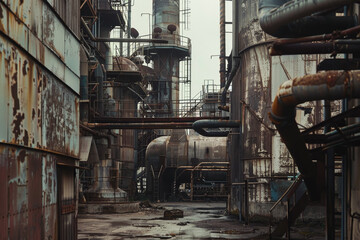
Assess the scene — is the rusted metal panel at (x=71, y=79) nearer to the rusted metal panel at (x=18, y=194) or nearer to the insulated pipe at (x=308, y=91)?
the rusted metal panel at (x=18, y=194)

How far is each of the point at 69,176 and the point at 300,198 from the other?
6057 millimetres

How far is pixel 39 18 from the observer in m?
10.3

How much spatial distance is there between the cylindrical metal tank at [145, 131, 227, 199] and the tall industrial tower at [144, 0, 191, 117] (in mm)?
8804

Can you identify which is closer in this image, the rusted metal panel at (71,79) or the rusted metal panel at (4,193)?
the rusted metal panel at (4,193)

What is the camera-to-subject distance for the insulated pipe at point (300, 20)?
8.32 meters

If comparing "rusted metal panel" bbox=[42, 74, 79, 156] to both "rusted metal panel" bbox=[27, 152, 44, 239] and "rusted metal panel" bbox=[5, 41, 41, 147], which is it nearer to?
"rusted metal panel" bbox=[5, 41, 41, 147]

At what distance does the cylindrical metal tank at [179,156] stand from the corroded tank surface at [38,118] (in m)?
22.5

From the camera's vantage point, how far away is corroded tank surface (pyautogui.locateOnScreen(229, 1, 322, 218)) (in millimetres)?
19812

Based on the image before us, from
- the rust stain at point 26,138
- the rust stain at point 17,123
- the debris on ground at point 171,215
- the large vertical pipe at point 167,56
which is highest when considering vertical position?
the large vertical pipe at point 167,56

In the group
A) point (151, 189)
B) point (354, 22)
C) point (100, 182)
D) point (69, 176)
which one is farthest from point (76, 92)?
point (151, 189)

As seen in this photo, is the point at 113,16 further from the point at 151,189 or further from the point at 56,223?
the point at 56,223

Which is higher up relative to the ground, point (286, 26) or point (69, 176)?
point (286, 26)

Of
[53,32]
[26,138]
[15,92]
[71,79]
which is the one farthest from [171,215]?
[15,92]

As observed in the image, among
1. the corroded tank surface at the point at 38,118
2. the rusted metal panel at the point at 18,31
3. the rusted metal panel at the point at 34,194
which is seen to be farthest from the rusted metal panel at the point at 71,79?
the rusted metal panel at the point at 18,31
